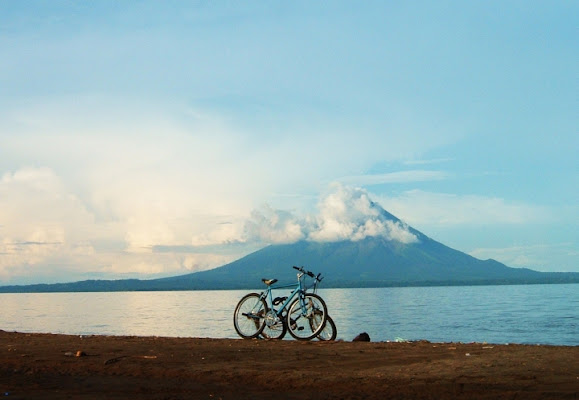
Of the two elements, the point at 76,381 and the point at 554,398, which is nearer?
the point at 554,398

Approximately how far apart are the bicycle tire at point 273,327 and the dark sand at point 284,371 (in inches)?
57.2

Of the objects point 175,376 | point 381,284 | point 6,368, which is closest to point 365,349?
point 175,376

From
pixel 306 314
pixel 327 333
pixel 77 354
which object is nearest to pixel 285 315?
pixel 306 314

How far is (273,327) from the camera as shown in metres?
13.1

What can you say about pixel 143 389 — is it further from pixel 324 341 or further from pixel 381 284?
pixel 381 284

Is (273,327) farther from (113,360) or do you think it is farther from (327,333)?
(113,360)

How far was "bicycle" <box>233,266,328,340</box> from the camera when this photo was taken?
42.5 ft

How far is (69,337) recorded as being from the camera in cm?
1259

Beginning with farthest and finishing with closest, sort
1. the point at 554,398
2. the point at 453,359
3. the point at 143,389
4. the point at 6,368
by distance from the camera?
the point at 453,359 → the point at 6,368 → the point at 143,389 → the point at 554,398

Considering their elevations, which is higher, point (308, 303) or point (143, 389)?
point (308, 303)

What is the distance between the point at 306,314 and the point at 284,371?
15.5ft

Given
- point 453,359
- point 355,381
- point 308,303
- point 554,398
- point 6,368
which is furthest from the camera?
point 308,303

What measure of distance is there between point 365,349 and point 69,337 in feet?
18.3

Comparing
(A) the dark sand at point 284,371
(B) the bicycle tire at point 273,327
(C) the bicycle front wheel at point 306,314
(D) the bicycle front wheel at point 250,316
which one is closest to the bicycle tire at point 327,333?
(C) the bicycle front wheel at point 306,314
